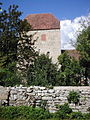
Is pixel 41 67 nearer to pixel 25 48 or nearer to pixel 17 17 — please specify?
pixel 25 48

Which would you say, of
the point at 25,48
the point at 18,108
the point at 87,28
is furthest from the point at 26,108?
the point at 87,28

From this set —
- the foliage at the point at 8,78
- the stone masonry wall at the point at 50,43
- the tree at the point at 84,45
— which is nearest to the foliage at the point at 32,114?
the foliage at the point at 8,78

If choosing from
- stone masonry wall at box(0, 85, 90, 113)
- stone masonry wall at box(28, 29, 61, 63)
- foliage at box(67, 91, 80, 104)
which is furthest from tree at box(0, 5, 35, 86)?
stone masonry wall at box(28, 29, 61, 63)

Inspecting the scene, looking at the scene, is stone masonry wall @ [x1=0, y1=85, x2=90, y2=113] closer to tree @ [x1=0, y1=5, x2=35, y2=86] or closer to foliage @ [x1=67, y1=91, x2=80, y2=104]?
foliage @ [x1=67, y1=91, x2=80, y2=104]

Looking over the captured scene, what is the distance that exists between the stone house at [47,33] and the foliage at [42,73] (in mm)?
11953

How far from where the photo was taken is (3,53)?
17.0 m

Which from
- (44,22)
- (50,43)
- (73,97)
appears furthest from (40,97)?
(44,22)

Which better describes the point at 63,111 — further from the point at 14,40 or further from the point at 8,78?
the point at 14,40

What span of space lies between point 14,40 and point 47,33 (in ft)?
41.6

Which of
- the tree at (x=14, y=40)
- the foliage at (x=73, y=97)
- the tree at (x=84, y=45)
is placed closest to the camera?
the foliage at (x=73, y=97)

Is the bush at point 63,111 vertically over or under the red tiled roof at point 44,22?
under

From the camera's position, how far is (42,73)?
1559 centimetres

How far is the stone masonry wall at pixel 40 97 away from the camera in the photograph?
1216 cm

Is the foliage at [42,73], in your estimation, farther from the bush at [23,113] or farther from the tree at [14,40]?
the bush at [23,113]
